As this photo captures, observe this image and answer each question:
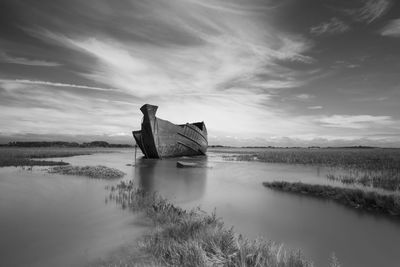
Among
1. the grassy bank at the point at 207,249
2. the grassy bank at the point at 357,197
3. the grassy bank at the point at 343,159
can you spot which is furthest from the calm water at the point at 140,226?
the grassy bank at the point at 343,159

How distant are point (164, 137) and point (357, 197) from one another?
33399mm

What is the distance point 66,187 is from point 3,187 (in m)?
A: 3.46

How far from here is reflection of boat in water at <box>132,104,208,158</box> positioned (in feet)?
125

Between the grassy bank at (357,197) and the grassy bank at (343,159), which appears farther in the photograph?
the grassy bank at (343,159)

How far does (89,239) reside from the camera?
21.0 feet

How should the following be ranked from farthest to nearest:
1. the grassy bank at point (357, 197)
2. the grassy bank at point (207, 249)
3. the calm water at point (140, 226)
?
the grassy bank at point (357, 197) < the calm water at point (140, 226) < the grassy bank at point (207, 249)

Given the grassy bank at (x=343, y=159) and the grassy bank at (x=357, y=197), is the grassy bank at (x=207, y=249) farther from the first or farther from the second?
the grassy bank at (x=343, y=159)

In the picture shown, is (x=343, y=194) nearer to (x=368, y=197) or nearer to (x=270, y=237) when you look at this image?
(x=368, y=197)

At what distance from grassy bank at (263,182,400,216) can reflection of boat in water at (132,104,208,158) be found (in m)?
27.4

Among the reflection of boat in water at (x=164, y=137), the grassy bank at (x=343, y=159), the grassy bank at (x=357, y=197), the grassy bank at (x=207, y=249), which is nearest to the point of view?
the grassy bank at (x=207, y=249)

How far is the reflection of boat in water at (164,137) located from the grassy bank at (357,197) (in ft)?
90.0

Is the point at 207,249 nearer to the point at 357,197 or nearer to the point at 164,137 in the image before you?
the point at 357,197

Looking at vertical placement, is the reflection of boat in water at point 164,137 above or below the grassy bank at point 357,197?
above

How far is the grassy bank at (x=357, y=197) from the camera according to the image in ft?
32.1
